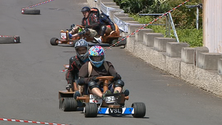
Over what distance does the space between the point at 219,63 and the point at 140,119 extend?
343cm

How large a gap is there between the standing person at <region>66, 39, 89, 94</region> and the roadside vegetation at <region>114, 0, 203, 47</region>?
7253mm

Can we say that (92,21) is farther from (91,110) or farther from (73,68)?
(91,110)

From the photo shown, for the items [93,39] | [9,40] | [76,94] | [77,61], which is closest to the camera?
[76,94]

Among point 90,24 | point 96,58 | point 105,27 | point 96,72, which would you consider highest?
point 90,24

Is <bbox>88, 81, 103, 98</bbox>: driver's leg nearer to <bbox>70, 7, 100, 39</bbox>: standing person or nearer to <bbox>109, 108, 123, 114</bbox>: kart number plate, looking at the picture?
<bbox>109, 108, 123, 114</bbox>: kart number plate

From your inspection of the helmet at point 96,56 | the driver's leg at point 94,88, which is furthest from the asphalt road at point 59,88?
the helmet at point 96,56

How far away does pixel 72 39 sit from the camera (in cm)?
2022

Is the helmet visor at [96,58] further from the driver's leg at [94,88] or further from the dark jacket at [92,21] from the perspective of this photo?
the dark jacket at [92,21]

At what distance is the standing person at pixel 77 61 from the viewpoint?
11.3 m

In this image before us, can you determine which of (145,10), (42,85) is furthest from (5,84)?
(145,10)

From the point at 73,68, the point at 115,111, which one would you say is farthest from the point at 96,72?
the point at 115,111

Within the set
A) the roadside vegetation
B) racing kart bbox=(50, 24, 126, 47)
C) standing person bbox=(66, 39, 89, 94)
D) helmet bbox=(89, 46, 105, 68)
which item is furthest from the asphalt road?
the roadside vegetation

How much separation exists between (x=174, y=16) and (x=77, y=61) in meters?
12.5

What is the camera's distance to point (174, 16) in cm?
2338
